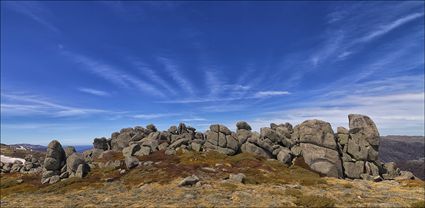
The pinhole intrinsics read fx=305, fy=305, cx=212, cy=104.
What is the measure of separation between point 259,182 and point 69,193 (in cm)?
3073

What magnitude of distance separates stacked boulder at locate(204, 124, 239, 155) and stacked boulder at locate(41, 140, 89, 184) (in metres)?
29.0

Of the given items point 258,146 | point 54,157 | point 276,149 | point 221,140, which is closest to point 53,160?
point 54,157

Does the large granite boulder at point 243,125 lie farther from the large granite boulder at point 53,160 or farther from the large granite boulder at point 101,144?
the large granite boulder at point 53,160

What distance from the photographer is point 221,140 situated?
249 feet

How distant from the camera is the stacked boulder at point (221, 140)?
74000mm

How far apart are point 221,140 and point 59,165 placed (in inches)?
1490

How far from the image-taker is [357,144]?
2648 inches

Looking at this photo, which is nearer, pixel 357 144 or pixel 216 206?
pixel 216 206

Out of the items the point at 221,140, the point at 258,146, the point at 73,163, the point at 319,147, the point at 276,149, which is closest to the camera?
the point at 73,163

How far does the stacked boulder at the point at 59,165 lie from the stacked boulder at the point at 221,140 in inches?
1142

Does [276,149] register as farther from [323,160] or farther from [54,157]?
[54,157]

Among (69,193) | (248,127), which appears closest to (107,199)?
(69,193)

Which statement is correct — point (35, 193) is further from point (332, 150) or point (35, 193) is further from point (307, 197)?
point (332, 150)

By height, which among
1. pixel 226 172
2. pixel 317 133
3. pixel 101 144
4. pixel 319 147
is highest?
pixel 101 144
